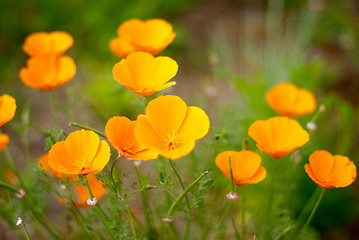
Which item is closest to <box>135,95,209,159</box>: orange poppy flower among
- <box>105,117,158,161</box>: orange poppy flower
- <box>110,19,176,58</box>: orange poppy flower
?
<box>105,117,158,161</box>: orange poppy flower

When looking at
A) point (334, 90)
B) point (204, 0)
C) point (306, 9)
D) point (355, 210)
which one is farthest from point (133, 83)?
point (204, 0)

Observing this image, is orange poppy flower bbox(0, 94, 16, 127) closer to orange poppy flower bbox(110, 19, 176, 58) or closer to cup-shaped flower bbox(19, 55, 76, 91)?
cup-shaped flower bbox(19, 55, 76, 91)

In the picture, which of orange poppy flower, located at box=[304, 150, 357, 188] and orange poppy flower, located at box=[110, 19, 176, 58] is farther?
orange poppy flower, located at box=[110, 19, 176, 58]

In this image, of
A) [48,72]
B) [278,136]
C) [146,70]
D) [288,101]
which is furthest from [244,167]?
[48,72]

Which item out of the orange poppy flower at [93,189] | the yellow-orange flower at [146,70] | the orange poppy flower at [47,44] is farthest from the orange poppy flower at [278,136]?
the orange poppy flower at [47,44]

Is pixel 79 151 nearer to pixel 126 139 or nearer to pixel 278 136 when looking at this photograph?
pixel 126 139

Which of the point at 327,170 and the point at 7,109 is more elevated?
the point at 7,109

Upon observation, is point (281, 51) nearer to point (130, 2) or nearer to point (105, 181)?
point (130, 2)
